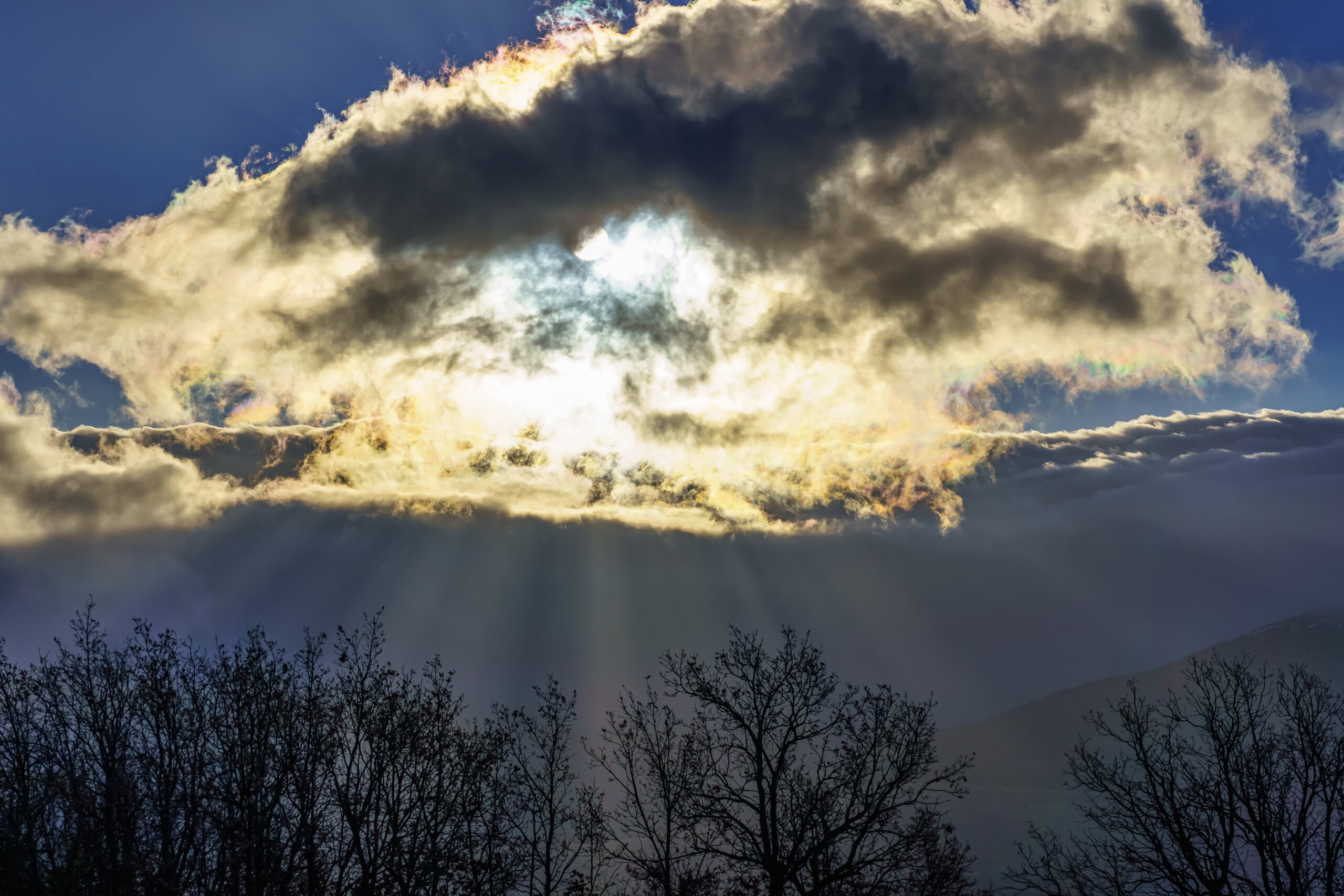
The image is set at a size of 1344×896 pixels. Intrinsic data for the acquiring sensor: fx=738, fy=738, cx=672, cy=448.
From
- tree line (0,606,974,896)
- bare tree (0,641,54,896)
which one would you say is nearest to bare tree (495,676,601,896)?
tree line (0,606,974,896)

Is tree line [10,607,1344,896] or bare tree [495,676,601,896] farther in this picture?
bare tree [495,676,601,896]

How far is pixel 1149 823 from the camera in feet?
88.4

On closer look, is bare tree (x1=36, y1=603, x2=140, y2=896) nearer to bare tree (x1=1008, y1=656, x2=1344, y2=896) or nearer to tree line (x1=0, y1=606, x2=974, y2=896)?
tree line (x1=0, y1=606, x2=974, y2=896)

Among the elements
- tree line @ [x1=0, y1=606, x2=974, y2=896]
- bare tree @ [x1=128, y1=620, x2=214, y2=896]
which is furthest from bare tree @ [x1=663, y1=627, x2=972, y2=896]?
bare tree @ [x1=128, y1=620, x2=214, y2=896]

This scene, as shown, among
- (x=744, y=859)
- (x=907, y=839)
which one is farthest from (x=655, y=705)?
(x=907, y=839)

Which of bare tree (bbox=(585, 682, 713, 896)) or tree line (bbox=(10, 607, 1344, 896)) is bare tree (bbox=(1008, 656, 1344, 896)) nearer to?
tree line (bbox=(10, 607, 1344, 896))

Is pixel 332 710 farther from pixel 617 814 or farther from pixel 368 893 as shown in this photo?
pixel 617 814

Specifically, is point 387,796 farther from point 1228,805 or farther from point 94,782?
point 1228,805

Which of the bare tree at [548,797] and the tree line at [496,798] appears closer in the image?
the tree line at [496,798]

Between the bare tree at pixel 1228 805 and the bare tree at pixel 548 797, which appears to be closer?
the bare tree at pixel 1228 805

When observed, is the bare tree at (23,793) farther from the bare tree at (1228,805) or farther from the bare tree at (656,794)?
the bare tree at (1228,805)

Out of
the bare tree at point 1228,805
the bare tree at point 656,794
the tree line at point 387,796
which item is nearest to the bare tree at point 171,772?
the tree line at point 387,796

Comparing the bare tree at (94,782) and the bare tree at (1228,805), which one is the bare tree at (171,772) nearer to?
the bare tree at (94,782)

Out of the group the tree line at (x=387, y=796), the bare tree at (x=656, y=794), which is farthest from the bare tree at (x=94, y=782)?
the bare tree at (x=656, y=794)
